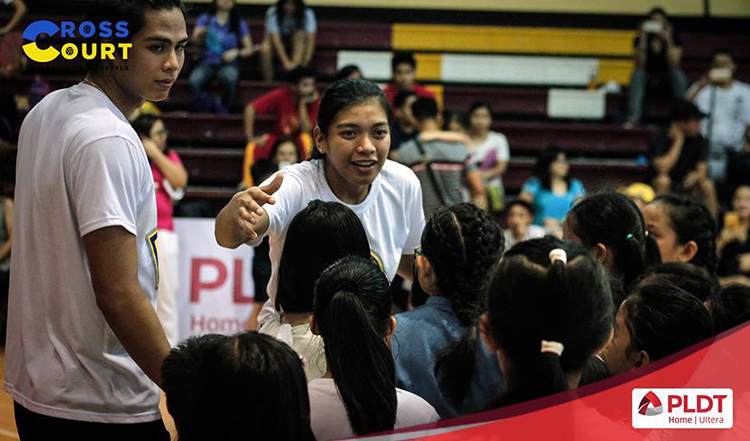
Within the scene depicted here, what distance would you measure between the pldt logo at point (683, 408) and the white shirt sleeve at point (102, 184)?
138 centimetres

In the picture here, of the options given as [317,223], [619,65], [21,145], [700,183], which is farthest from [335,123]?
[619,65]

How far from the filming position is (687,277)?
284cm

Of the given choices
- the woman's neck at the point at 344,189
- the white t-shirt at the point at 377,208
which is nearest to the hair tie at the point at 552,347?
the white t-shirt at the point at 377,208

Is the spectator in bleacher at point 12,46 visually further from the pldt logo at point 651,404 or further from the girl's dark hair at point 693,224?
the pldt logo at point 651,404

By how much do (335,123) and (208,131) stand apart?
6292 millimetres

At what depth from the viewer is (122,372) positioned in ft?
6.45

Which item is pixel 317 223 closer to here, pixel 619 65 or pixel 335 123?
pixel 335 123

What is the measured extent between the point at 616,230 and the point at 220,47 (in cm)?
639

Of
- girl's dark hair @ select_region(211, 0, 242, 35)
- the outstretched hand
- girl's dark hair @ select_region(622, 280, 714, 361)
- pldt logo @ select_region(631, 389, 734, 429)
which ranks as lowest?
pldt logo @ select_region(631, 389, 734, 429)

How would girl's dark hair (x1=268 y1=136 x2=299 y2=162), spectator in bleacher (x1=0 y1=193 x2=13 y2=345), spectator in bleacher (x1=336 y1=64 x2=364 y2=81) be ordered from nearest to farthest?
1. spectator in bleacher (x1=336 y1=64 x2=364 y2=81)
2. girl's dark hair (x1=268 y1=136 x2=299 y2=162)
3. spectator in bleacher (x1=0 y1=193 x2=13 y2=345)

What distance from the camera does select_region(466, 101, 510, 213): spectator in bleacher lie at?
24.5 ft

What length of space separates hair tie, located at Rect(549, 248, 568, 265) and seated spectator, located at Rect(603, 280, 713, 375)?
571mm

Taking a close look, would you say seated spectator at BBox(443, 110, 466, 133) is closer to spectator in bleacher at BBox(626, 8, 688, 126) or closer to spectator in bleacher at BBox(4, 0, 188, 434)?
spectator in bleacher at BBox(626, 8, 688, 126)

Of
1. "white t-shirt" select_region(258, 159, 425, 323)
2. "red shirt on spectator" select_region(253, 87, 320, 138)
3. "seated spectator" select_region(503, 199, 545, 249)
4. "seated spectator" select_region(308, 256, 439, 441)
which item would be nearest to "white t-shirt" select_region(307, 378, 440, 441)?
"seated spectator" select_region(308, 256, 439, 441)
